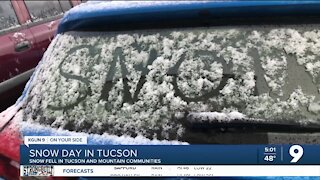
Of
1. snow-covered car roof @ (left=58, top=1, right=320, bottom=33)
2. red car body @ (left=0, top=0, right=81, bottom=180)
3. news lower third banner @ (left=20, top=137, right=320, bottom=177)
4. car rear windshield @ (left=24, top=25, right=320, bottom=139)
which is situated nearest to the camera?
news lower third banner @ (left=20, top=137, right=320, bottom=177)

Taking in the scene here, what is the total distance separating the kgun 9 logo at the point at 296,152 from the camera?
1.78 m

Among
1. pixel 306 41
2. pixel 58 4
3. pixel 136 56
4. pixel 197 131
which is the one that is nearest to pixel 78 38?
pixel 136 56

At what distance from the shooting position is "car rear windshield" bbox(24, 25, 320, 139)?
195 centimetres

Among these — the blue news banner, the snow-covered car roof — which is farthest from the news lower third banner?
the snow-covered car roof

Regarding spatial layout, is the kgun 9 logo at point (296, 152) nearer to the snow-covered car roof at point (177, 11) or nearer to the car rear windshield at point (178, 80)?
the car rear windshield at point (178, 80)

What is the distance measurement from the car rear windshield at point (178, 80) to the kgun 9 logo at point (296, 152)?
114mm

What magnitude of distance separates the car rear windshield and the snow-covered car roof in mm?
55

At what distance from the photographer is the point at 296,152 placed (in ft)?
5.88

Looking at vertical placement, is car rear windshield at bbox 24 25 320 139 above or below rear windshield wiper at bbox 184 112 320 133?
above

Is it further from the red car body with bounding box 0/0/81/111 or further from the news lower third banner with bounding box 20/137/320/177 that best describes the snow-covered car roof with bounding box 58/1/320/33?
the red car body with bounding box 0/0/81/111

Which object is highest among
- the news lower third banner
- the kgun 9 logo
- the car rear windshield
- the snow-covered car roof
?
the snow-covered car roof

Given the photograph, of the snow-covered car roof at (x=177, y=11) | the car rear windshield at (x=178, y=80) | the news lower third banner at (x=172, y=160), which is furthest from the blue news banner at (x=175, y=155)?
the snow-covered car roof at (x=177, y=11)

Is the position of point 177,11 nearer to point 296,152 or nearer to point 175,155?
point 175,155

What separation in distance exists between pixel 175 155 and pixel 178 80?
341mm
